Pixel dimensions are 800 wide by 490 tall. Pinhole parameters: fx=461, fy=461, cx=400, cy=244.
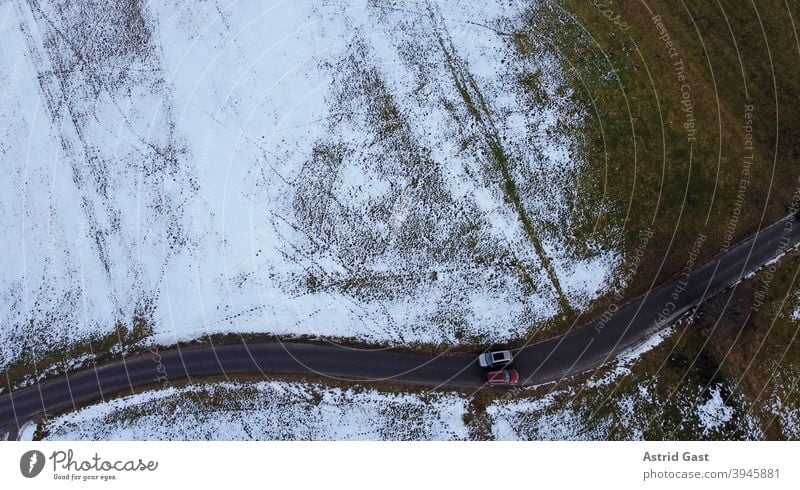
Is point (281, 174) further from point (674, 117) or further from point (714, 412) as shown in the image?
point (714, 412)

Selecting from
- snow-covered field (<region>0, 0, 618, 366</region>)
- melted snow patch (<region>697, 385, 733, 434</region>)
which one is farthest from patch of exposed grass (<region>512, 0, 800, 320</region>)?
melted snow patch (<region>697, 385, 733, 434</region>)

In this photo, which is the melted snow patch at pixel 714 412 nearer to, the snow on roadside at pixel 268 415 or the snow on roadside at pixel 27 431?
the snow on roadside at pixel 268 415

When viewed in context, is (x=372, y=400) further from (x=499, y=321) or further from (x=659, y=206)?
(x=659, y=206)

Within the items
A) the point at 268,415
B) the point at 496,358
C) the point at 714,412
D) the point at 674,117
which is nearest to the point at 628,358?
the point at 714,412

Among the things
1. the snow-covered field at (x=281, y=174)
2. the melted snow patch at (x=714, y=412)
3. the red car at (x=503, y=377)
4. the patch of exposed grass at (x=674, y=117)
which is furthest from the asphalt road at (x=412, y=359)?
the melted snow patch at (x=714, y=412)

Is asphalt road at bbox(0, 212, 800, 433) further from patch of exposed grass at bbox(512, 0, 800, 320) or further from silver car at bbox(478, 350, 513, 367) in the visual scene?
patch of exposed grass at bbox(512, 0, 800, 320)

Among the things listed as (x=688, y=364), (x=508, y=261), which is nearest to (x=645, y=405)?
(x=688, y=364)
